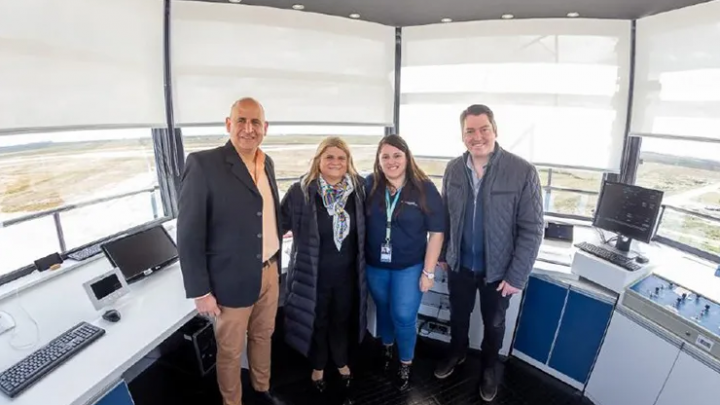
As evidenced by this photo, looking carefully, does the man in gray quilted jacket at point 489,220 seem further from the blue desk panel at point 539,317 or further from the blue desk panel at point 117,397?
the blue desk panel at point 117,397

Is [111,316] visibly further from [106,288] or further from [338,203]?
[338,203]

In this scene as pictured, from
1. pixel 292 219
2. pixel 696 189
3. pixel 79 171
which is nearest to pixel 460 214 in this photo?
pixel 292 219

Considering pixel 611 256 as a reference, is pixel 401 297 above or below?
below

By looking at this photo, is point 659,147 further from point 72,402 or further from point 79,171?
point 79,171

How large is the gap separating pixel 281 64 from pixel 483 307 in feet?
7.68

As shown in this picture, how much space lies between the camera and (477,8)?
2512 mm

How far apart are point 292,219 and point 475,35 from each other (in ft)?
7.39

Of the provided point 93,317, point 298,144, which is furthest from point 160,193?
point 93,317

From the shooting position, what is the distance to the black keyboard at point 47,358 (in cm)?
118

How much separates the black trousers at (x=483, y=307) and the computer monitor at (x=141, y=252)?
1760mm

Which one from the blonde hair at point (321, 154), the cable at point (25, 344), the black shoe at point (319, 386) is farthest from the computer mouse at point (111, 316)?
the black shoe at point (319, 386)

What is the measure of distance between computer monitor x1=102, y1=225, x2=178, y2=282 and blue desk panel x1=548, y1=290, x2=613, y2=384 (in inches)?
99.0

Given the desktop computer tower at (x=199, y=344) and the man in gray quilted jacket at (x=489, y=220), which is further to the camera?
the desktop computer tower at (x=199, y=344)

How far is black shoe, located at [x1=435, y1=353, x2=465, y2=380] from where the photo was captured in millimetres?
2264
